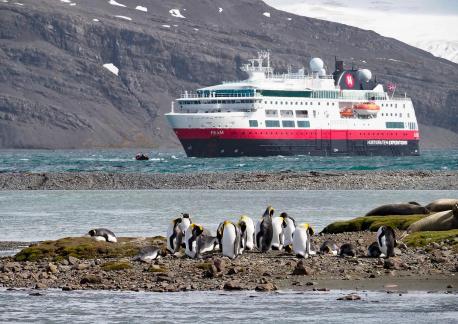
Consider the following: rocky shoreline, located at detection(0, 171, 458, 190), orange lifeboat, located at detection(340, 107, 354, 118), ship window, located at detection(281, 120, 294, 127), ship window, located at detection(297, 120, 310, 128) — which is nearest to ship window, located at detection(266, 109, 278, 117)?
ship window, located at detection(281, 120, 294, 127)

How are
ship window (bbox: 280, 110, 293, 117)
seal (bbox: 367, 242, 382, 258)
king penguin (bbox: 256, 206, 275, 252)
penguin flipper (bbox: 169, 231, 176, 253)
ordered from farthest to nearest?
ship window (bbox: 280, 110, 293, 117), king penguin (bbox: 256, 206, 275, 252), penguin flipper (bbox: 169, 231, 176, 253), seal (bbox: 367, 242, 382, 258)

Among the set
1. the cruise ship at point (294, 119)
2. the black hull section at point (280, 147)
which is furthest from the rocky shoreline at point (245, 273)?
the cruise ship at point (294, 119)

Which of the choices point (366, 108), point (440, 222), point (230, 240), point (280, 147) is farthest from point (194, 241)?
point (366, 108)

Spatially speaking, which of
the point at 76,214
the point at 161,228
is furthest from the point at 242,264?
the point at 76,214

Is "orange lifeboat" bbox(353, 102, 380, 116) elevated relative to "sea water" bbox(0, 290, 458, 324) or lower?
elevated

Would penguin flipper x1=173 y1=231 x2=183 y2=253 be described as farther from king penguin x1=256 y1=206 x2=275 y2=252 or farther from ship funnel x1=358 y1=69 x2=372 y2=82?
ship funnel x1=358 y1=69 x2=372 y2=82

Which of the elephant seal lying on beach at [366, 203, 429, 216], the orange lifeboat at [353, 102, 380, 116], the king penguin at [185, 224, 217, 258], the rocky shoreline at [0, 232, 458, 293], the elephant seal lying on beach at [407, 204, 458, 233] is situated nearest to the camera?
the rocky shoreline at [0, 232, 458, 293]

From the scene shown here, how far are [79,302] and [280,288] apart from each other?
3872 mm

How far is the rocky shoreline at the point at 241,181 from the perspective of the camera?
240 ft

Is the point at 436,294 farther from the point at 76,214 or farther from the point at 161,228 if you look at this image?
the point at 76,214

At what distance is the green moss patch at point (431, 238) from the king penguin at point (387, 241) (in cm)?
228

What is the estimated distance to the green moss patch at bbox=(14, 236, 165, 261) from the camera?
27.8 meters

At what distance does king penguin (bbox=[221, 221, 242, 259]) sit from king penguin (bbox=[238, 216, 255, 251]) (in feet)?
4.68

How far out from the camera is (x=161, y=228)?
4091 centimetres
